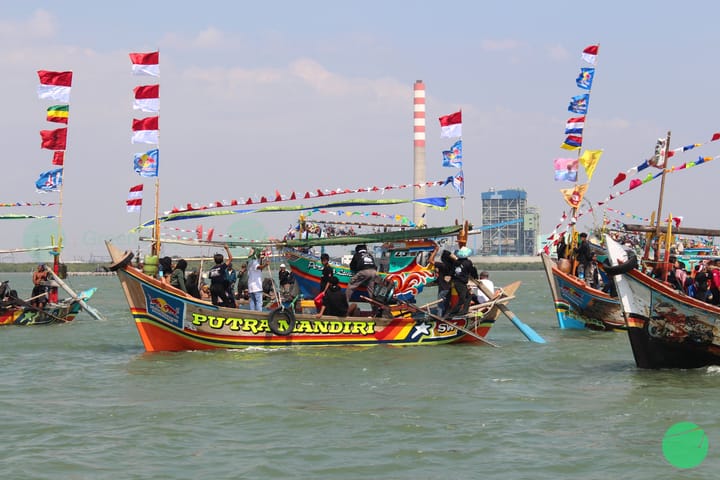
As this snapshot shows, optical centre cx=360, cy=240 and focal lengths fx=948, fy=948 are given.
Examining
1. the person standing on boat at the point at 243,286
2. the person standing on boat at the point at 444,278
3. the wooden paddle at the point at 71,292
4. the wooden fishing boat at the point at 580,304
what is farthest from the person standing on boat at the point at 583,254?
the wooden paddle at the point at 71,292

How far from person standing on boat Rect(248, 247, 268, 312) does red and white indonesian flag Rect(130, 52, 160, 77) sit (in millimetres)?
4898

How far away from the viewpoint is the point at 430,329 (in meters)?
18.3

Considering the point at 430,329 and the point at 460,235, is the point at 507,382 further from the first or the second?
the point at 460,235

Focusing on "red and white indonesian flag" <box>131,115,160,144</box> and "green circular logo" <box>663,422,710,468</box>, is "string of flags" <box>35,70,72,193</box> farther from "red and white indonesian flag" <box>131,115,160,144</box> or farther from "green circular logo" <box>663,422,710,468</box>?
"green circular logo" <box>663,422,710,468</box>

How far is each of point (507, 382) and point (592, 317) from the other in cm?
953

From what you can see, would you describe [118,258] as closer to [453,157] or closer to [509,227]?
[453,157]

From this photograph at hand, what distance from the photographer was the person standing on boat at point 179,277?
17.6 m

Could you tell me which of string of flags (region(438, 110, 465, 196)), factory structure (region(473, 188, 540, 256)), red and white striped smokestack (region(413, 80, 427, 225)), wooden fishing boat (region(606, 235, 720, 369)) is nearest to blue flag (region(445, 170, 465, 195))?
string of flags (region(438, 110, 465, 196))

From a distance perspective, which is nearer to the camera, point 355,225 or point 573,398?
point 573,398

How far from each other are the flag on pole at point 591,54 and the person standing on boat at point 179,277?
14789mm

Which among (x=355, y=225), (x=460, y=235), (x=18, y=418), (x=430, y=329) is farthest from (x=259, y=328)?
(x=355, y=225)

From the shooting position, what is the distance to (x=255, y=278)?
17812mm

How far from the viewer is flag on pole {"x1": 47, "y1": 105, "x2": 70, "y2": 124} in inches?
1064

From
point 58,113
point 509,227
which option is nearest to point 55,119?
point 58,113
